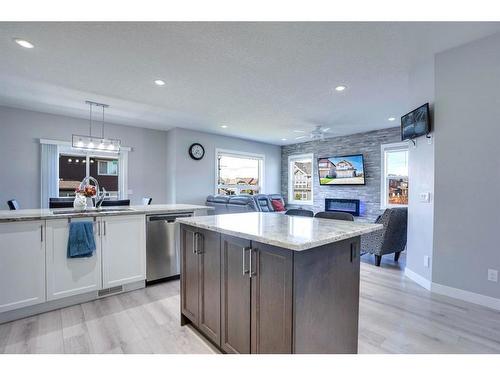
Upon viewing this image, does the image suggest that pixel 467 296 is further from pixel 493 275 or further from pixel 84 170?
pixel 84 170

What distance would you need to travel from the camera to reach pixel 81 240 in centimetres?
253

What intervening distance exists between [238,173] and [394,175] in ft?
13.6

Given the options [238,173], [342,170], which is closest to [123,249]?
[238,173]

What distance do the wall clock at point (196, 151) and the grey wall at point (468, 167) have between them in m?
4.97

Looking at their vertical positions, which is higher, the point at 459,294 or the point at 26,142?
the point at 26,142

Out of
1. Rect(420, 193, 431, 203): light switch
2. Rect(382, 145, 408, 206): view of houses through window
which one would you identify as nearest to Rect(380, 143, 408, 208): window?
Rect(382, 145, 408, 206): view of houses through window

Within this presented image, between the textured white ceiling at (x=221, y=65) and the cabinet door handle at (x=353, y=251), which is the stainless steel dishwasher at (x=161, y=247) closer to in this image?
the textured white ceiling at (x=221, y=65)

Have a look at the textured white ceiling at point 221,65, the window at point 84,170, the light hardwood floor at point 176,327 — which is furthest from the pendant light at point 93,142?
the light hardwood floor at point 176,327

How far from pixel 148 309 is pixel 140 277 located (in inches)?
23.4

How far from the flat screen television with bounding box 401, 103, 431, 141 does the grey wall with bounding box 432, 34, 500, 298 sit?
10 cm

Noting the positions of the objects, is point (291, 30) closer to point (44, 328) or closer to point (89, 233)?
point (89, 233)

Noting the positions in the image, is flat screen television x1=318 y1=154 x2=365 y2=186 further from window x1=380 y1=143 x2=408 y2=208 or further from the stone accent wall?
window x1=380 y1=143 x2=408 y2=208

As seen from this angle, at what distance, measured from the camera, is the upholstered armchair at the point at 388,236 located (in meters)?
3.75

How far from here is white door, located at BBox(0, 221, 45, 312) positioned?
220 centimetres
